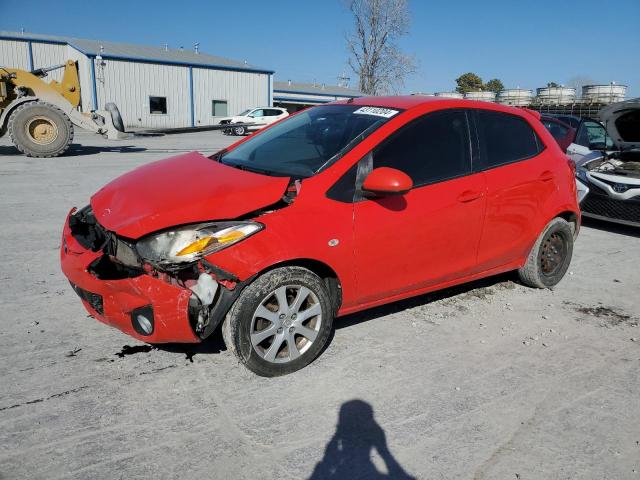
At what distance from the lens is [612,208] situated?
684cm

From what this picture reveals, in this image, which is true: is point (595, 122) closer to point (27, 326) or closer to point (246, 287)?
point (246, 287)

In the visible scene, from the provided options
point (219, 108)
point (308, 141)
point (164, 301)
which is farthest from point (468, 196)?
point (219, 108)

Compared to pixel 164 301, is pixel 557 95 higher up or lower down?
higher up

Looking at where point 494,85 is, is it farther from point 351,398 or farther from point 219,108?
point 351,398

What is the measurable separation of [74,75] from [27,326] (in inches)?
517

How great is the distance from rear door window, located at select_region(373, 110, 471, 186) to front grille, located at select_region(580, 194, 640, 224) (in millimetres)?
4052

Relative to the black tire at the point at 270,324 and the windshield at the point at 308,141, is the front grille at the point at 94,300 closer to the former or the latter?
the black tire at the point at 270,324

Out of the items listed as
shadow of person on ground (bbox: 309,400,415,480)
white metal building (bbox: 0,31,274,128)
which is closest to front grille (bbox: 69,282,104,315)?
shadow of person on ground (bbox: 309,400,415,480)

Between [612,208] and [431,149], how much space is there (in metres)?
4.51

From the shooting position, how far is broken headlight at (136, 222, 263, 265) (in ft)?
9.05

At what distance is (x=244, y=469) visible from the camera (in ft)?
7.68

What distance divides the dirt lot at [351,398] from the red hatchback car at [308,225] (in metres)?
0.32

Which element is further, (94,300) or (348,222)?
(348,222)

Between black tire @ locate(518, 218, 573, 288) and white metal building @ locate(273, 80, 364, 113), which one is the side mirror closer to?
black tire @ locate(518, 218, 573, 288)
